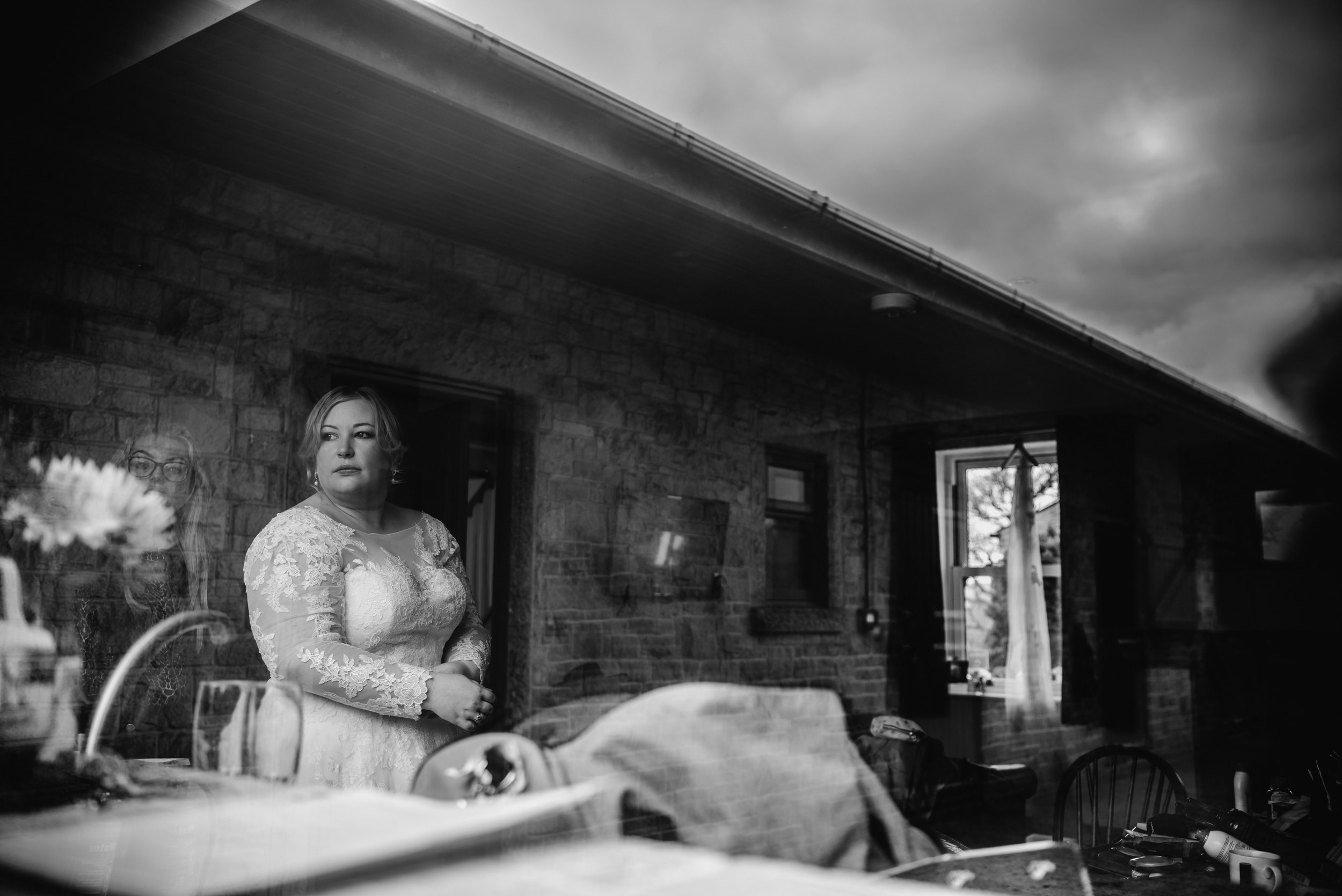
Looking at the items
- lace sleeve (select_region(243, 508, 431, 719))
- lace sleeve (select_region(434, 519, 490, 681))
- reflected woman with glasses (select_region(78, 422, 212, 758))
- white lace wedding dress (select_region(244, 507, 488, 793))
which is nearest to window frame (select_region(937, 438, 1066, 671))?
lace sleeve (select_region(434, 519, 490, 681))

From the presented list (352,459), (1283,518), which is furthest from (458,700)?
(1283,518)

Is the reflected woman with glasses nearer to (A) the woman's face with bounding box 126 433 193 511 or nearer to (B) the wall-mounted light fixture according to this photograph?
(A) the woman's face with bounding box 126 433 193 511

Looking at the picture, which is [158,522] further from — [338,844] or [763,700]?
[763,700]

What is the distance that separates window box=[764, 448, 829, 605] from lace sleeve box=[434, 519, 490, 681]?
2.83 meters

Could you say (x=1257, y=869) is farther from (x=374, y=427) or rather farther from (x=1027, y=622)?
(x=1027, y=622)

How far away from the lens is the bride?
8.32 ft

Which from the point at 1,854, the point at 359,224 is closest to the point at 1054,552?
the point at 359,224

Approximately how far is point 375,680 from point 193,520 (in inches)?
44.8

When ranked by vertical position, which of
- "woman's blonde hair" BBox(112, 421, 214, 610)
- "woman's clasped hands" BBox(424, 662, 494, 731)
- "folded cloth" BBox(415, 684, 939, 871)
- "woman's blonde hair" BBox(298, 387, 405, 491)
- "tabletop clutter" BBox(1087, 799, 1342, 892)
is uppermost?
"woman's blonde hair" BBox(298, 387, 405, 491)

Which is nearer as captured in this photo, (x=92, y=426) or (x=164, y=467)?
(x=92, y=426)

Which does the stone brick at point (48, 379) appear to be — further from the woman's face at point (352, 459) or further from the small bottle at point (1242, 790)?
the small bottle at point (1242, 790)

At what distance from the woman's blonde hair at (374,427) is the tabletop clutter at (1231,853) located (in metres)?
2.17

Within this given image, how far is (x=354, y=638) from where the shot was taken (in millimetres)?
2639

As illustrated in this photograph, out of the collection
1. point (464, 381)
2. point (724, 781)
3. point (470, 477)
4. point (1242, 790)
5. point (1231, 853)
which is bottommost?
point (1242, 790)
